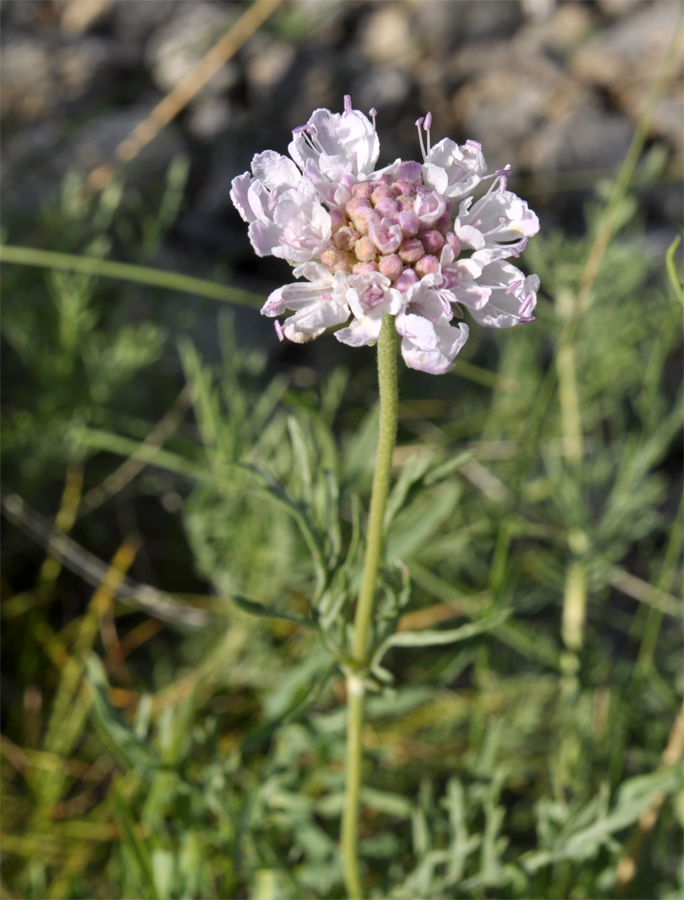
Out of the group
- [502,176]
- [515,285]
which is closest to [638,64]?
[502,176]

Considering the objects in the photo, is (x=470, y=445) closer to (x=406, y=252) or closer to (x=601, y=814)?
(x=601, y=814)

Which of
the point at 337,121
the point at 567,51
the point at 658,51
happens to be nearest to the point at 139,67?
the point at 567,51

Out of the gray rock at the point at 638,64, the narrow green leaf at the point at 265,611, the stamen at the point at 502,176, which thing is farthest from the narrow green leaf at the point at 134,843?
the gray rock at the point at 638,64

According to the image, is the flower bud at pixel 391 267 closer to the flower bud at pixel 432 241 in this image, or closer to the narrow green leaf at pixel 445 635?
the flower bud at pixel 432 241

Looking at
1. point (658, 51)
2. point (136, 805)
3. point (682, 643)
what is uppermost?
point (658, 51)

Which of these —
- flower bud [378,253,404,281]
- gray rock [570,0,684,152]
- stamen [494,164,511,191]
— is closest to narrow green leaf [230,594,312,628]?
flower bud [378,253,404,281]
